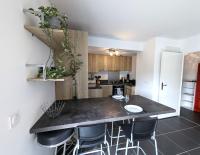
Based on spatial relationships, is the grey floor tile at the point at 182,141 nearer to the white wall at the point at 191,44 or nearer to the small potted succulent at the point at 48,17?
the white wall at the point at 191,44

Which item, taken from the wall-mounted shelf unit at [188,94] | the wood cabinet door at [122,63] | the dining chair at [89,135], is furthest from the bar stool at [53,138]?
the wall-mounted shelf unit at [188,94]

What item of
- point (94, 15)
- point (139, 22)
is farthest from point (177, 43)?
point (94, 15)

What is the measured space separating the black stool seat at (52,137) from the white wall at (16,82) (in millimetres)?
91

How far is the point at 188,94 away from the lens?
14.7 feet

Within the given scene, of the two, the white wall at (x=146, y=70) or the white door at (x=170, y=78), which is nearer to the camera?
the white door at (x=170, y=78)

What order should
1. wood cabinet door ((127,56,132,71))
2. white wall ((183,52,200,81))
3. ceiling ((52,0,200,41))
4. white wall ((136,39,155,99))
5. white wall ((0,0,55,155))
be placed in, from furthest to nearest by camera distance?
wood cabinet door ((127,56,132,71)) < white wall ((183,52,200,81)) < white wall ((136,39,155,99)) < ceiling ((52,0,200,41)) < white wall ((0,0,55,155))

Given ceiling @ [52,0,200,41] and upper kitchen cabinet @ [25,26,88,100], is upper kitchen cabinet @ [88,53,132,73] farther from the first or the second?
upper kitchen cabinet @ [25,26,88,100]

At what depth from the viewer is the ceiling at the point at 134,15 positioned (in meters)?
1.71

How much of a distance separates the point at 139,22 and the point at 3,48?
2378 mm

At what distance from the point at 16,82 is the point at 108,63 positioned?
465cm

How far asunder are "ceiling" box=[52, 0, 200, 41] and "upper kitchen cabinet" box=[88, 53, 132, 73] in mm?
2354

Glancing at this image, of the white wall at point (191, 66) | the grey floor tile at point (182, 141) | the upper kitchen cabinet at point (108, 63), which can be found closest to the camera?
the grey floor tile at point (182, 141)

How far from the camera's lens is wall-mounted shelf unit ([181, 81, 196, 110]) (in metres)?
4.36

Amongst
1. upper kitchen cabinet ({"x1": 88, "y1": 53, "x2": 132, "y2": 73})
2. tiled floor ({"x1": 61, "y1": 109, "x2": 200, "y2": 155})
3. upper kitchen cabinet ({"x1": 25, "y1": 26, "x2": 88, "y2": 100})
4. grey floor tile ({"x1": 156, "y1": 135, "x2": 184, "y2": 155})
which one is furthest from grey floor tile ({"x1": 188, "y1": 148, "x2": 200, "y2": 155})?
upper kitchen cabinet ({"x1": 88, "y1": 53, "x2": 132, "y2": 73})
